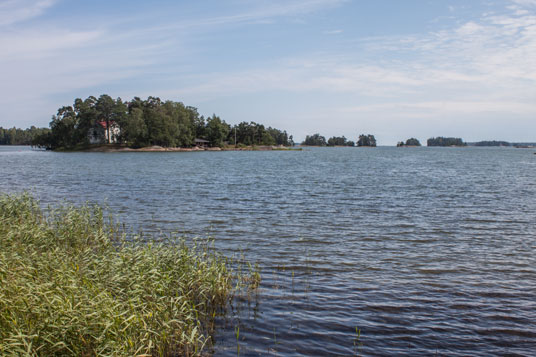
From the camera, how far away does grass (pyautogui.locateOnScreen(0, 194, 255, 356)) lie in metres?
6.47

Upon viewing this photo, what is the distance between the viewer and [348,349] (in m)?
8.36

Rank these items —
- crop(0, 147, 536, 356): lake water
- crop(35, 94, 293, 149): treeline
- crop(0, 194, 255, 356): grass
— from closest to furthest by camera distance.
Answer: crop(0, 194, 255, 356): grass < crop(0, 147, 536, 356): lake water < crop(35, 94, 293, 149): treeline

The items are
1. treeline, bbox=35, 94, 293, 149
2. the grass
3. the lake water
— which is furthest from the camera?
treeline, bbox=35, 94, 293, 149

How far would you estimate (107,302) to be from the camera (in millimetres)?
7473

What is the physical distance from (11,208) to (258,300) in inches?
490

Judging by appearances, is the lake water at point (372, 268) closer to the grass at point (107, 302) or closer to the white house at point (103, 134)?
the grass at point (107, 302)

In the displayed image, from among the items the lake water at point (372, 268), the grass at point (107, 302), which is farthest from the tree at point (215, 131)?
the grass at point (107, 302)

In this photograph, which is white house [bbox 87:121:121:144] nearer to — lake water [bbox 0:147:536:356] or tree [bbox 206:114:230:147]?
tree [bbox 206:114:230:147]

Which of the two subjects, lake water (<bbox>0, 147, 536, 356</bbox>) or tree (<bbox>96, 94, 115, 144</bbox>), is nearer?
lake water (<bbox>0, 147, 536, 356</bbox>)

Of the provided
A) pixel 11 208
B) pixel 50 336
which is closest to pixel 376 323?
pixel 50 336

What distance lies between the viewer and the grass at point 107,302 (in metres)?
6.47

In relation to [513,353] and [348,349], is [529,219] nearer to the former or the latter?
[513,353]

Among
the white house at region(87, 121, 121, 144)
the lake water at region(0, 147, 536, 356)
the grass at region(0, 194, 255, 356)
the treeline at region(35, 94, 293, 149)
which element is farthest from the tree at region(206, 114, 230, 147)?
the grass at region(0, 194, 255, 356)

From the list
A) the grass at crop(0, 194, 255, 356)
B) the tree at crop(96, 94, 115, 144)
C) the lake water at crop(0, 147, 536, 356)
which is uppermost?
the tree at crop(96, 94, 115, 144)
